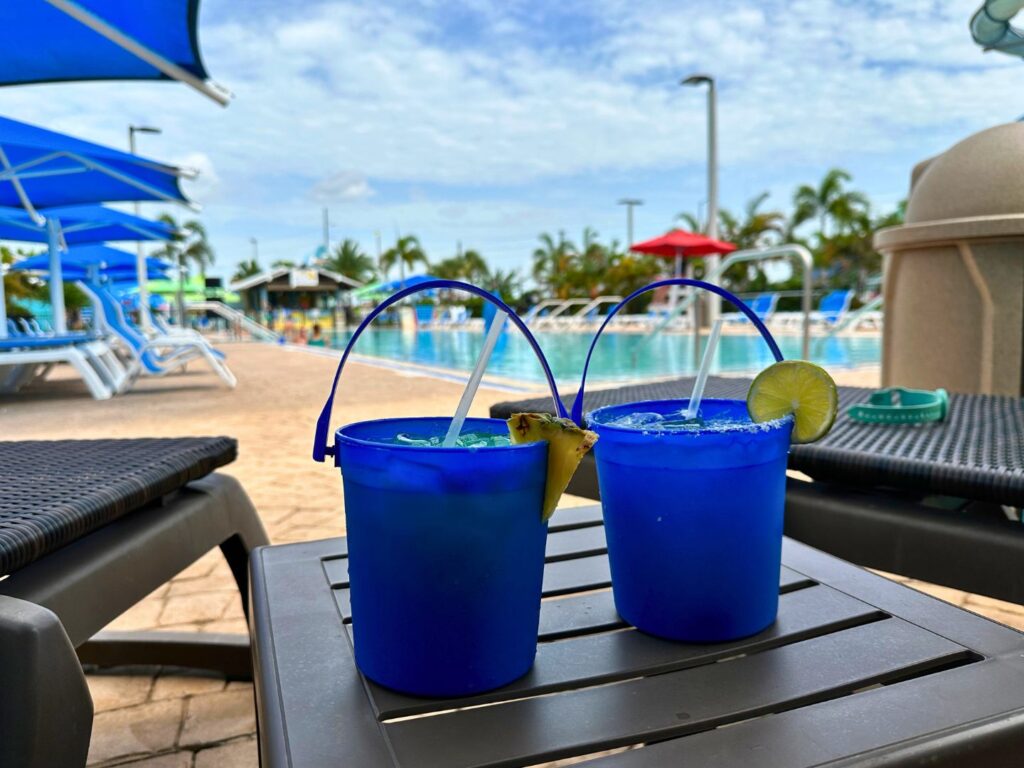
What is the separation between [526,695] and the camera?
63cm

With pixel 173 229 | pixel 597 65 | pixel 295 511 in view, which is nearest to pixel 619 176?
pixel 597 65

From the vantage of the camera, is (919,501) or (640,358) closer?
(919,501)

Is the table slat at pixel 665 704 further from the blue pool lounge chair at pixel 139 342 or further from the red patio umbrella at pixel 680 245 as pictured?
the red patio umbrella at pixel 680 245

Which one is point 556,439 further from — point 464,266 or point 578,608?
point 464,266

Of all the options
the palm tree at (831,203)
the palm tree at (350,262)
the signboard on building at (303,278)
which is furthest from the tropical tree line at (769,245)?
the palm tree at (350,262)

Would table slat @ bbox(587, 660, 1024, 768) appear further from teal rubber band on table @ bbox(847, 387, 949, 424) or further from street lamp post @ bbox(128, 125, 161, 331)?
street lamp post @ bbox(128, 125, 161, 331)

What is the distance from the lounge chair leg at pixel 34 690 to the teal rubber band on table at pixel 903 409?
4.98ft

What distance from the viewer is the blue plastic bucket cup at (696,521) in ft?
2.16

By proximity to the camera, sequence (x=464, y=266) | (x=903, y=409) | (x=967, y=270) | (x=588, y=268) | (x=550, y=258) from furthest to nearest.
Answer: (x=464, y=266), (x=550, y=258), (x=588, y=268), (x=967, y=270), (x=903, y=409)

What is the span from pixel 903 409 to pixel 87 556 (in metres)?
1.55

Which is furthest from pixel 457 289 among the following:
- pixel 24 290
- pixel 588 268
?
pixel 588 268

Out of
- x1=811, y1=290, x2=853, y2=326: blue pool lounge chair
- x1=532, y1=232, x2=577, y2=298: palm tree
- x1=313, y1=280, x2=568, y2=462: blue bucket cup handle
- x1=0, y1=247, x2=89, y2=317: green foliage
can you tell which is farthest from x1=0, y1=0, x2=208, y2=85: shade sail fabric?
x1=532, y1=232, x2=577, y2=298: palm tree

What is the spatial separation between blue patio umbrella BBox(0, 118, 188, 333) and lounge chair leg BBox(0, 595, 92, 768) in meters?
6.06

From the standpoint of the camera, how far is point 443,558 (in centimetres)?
57
